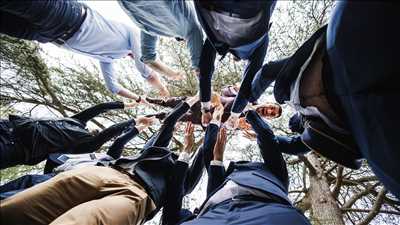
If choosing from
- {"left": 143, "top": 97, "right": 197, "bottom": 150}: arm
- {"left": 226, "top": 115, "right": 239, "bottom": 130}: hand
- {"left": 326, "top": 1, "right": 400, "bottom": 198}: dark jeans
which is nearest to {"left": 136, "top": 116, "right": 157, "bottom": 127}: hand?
{"left": 143, "top": 97, "right": 197, "bottom": 150}: arm

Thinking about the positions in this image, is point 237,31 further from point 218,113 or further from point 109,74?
point 109,74

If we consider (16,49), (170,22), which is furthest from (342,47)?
(16,49)

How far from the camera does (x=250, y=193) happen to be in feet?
5.70

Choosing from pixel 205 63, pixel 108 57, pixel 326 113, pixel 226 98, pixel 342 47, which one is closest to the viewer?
pixel 342 47

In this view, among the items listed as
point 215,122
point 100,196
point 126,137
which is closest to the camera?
point 100,196

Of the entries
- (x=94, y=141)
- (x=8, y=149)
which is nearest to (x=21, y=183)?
(x=8, y=149)

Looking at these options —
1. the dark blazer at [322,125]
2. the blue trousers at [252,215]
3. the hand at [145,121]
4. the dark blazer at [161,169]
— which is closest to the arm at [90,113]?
the hand at [145,121]

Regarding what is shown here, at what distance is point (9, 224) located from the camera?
1.42 m

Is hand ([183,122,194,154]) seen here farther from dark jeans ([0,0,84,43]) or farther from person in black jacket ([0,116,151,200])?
dark jeans ([0,0,84,43])

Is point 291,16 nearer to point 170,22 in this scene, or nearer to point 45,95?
point 170,22

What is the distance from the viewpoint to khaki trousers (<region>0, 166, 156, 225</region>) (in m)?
1.43

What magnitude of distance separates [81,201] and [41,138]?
989 millimetres

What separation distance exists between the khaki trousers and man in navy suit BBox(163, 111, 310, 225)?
38 centimetres

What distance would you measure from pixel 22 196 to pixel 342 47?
1.70 metres
